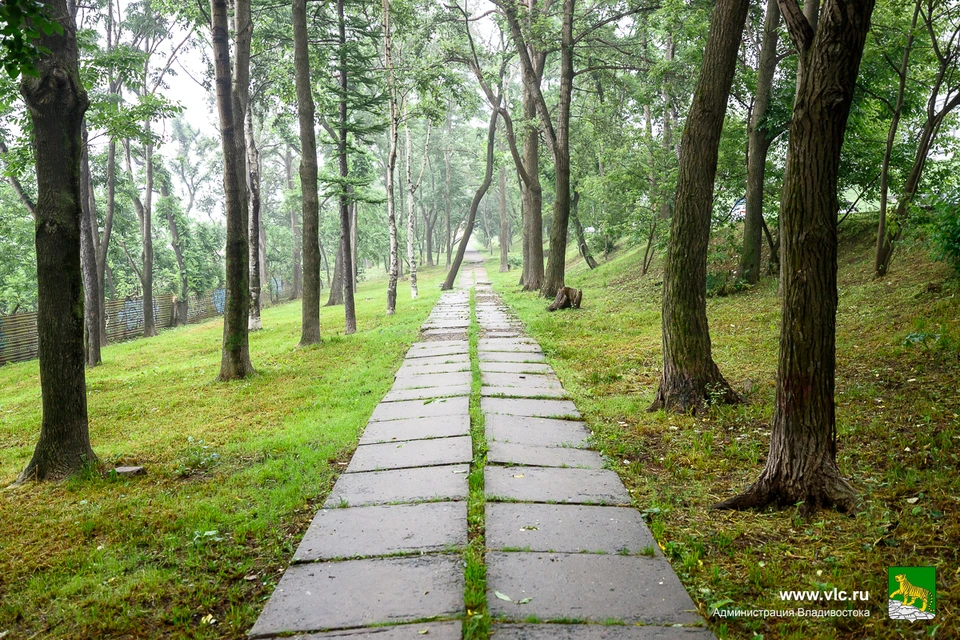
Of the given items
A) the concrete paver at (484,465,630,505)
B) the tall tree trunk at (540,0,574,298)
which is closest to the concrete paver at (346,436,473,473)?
the concrete paver at (484,465,630,505)

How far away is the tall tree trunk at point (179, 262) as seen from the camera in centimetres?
2873

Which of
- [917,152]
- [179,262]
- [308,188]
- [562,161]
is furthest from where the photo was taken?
[179,262]

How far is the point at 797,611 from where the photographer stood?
258cm

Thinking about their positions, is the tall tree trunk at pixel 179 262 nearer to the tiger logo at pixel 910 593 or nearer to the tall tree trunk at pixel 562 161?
the tall tree trunk at pixel 562 161

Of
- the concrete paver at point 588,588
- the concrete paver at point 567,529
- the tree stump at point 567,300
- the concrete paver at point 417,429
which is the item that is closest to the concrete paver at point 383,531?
the concrete paver at point 567,529

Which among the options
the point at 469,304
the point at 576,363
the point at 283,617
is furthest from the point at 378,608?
the point at 469,304

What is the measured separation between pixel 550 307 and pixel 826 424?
33.8 feet

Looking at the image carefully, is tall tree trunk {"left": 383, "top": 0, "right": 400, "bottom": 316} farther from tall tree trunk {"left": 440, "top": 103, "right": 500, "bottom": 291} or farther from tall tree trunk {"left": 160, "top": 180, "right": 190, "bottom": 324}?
tall tree trunk {"left": 160, "top": 180, "right": 190, "bottom": 324}

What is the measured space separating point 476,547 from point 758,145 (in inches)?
449

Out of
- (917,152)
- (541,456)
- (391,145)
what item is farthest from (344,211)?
(917,152)

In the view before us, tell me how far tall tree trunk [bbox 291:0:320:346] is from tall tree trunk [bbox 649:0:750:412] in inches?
283

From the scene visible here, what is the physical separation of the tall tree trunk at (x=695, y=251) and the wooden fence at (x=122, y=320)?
19860 millimetres

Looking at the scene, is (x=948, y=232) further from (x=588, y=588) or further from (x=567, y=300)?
(x=567, y=300)

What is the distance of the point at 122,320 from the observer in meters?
23.9
